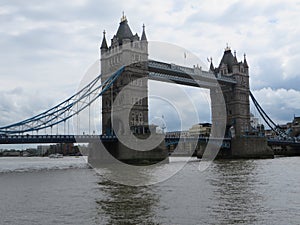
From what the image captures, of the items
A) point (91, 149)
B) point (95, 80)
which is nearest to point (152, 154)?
point (91, 149)

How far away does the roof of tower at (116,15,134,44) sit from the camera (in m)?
58.5

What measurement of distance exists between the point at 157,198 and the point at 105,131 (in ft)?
132

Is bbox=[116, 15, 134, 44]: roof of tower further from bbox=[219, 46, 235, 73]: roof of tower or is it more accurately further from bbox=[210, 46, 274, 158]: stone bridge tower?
bbox=[219, 46, 235, 73]: roof of tower

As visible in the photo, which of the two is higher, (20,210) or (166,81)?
(166,81)

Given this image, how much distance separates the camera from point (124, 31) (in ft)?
194

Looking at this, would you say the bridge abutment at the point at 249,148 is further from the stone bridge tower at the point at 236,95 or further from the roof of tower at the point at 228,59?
the roof of tower at the point at 228,59

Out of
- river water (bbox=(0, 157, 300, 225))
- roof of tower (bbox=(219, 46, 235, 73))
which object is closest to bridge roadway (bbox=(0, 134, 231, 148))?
river water (bbox=(0, 157, 300, 225))

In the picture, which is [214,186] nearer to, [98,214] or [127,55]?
[98,214]

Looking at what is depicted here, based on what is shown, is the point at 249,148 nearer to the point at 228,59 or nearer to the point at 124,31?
the point at 228,59

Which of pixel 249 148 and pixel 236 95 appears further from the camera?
pixel 236 95

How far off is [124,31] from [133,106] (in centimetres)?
1121

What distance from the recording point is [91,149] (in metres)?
54.2

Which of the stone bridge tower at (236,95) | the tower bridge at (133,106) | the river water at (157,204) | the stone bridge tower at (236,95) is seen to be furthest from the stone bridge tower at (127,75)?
the river water at (157,204)

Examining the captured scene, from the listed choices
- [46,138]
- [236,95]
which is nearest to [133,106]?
[46,138]
